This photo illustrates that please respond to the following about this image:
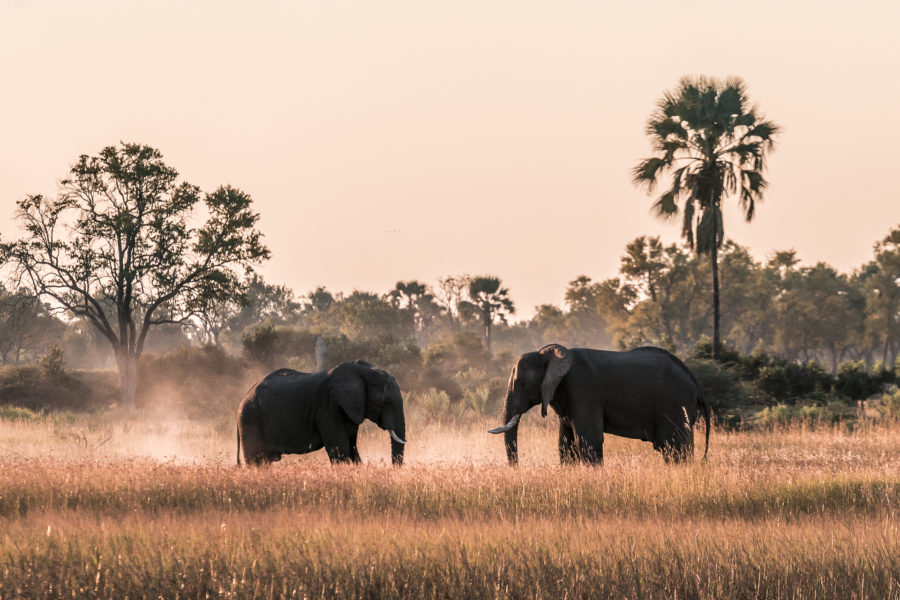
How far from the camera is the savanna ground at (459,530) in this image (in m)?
6.72

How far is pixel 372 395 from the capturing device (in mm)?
13945

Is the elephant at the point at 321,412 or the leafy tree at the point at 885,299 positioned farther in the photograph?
the leafy tree at the point at 885,299

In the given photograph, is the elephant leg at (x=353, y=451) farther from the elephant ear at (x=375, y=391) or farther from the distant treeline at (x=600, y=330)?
the distant treeline at (x=600, y=330)

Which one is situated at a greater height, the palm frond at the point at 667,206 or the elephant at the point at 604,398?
the palm frond at the point at 667,206

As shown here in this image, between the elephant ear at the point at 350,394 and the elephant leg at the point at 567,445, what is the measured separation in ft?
9.56

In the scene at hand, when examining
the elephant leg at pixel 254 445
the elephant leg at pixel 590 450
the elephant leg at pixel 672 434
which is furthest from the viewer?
the elephant leg at pixel 254 445

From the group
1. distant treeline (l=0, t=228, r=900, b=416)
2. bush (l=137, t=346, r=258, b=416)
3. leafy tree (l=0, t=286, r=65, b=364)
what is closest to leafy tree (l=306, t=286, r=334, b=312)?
A: distant treeline (l=0, t=228, r=900, b=416)

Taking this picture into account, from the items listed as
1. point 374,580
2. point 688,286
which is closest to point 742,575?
point 374,580

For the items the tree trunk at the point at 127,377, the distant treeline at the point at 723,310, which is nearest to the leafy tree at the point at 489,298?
the distant treeline at the point at 723,310

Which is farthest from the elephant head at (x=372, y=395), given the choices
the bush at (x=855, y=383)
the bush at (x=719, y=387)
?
the bush at (x=855, y=383)

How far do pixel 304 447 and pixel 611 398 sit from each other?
4.57 metres

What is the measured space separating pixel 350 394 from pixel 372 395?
1.21ft

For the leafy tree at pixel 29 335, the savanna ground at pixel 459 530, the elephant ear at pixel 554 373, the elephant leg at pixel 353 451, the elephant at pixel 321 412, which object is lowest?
the savanna ground at pixel 459 530

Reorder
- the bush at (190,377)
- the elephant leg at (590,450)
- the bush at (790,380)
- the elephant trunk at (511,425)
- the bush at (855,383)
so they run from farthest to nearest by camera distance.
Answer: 1. the bush at (190,377)
2. the bush at (855,383)
3. the bush at (790,380)
4. the elephant trunk at (511,425)
5. the elephant leg at (590,450)
